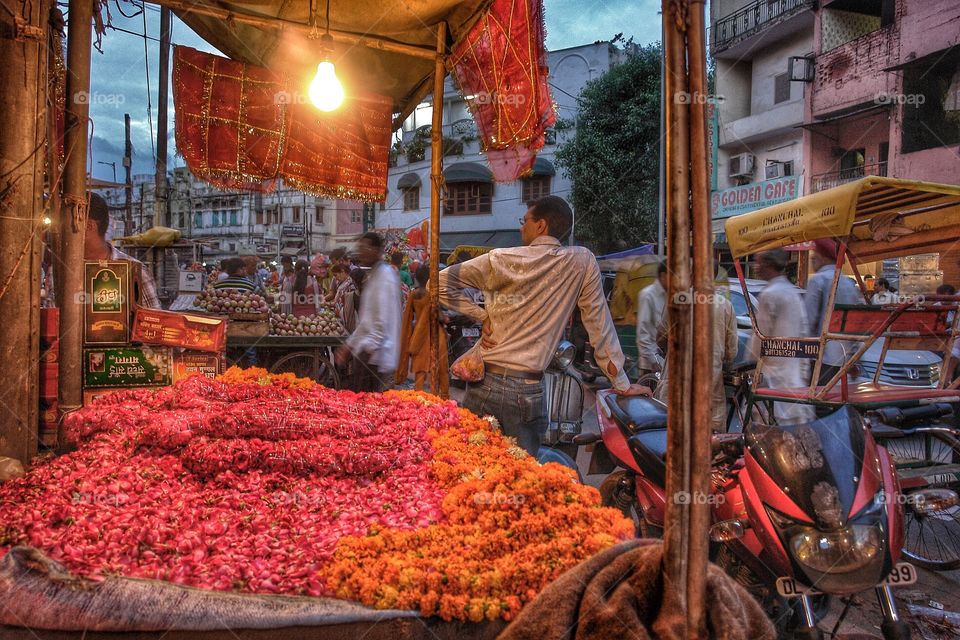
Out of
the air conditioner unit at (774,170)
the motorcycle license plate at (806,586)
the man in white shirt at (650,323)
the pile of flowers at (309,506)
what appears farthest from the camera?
the air conditioner unit at (774,170)

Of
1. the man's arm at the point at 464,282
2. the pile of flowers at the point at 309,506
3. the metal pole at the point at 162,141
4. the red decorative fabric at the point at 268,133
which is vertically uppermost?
the metal pole at the point at 162,141

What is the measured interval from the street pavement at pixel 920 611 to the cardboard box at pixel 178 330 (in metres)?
3.87

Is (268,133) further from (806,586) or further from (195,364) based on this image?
(806,586)

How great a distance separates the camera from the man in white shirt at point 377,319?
5516mm

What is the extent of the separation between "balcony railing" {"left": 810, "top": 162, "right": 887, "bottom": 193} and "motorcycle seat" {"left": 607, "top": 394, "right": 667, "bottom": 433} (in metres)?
18.4

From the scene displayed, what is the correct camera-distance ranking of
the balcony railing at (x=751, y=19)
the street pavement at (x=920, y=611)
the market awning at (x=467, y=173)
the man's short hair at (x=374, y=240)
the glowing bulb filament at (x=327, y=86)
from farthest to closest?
the market awning at (x=467, y=173)
the balcony railing at (x=751, y=19)
the man's short hair at (x=374, y=240)
the glowing bulb filament at (x=327, y=86)
the street pavement at (x=920, y=611)

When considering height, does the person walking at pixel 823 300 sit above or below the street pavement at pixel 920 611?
above

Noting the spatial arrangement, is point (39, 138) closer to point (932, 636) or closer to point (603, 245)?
point (932, 636)

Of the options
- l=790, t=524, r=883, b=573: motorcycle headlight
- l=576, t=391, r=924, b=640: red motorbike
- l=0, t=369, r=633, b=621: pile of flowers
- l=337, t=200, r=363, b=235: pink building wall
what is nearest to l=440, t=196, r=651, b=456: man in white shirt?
l=0, t=369, r=633, b=621: pile of flowers

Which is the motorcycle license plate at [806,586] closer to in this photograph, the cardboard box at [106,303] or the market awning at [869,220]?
the market awning at [869,220]

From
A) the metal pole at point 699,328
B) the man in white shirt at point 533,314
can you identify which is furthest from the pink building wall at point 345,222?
the metal pole at point 699,328

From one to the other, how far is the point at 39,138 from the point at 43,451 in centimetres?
153

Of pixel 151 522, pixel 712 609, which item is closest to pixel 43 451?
pixel 151 522

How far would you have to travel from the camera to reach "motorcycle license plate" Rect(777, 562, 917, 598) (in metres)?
2.65
